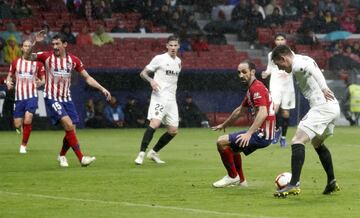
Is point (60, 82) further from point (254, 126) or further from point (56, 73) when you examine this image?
point (254, 126)

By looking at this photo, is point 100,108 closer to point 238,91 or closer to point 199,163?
point 238,91

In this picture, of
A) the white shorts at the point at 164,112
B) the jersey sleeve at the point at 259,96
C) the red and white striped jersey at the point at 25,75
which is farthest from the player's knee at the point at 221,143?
the red and white striped jersey at the point at 25,75

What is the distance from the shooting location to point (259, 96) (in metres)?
13.7

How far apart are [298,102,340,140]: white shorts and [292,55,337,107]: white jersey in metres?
0.09

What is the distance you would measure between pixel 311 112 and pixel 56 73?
19.3ft

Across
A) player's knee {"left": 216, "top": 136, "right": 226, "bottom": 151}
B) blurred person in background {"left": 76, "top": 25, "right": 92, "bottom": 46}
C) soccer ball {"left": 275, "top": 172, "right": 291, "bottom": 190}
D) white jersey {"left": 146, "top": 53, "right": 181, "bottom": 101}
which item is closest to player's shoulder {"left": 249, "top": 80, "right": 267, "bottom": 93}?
player's knee {"left": 216, "top": 136, "right": 226, "bottom": 151}

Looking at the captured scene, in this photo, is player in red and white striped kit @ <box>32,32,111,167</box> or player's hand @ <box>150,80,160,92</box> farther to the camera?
player's hand @ <box>150,80,160,92</box>

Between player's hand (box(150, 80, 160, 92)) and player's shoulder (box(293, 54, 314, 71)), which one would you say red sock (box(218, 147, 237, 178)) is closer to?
player's shoulder (box(293, 54, 314, 71))

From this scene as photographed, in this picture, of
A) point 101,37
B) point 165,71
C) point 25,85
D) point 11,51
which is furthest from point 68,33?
point 165,71

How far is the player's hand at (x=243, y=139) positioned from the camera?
13410 mm

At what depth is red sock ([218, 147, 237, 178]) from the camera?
13.9 meters

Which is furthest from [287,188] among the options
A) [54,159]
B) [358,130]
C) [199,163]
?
[358,130]

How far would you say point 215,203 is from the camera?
12328mm

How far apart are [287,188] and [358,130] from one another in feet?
57.4
